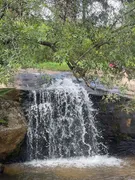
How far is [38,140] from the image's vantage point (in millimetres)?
11344

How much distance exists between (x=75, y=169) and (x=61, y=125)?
234cm

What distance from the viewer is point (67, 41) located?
253 inches

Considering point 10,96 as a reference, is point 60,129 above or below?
below

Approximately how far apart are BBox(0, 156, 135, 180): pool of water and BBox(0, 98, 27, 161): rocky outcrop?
513 millimetres

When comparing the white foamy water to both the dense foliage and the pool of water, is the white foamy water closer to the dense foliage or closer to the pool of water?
the pool of water

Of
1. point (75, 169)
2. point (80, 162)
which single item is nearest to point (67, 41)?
point (75, 169)

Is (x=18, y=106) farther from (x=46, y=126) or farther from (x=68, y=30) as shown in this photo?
(x=68, y=30)

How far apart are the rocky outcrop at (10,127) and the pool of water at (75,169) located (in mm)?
513

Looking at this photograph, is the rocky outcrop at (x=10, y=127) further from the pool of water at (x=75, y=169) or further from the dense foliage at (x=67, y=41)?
the dense foliage at (x=67, y=41)

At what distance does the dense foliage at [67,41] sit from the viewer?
599cm

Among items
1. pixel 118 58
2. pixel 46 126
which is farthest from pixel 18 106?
pixel 118 58

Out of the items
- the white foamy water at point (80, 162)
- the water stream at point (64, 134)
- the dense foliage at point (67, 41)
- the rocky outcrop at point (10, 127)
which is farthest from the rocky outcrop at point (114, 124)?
the dense foliage at point (67, 41)

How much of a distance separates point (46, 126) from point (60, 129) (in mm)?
461

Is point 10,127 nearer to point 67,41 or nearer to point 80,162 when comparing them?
point 80,162
